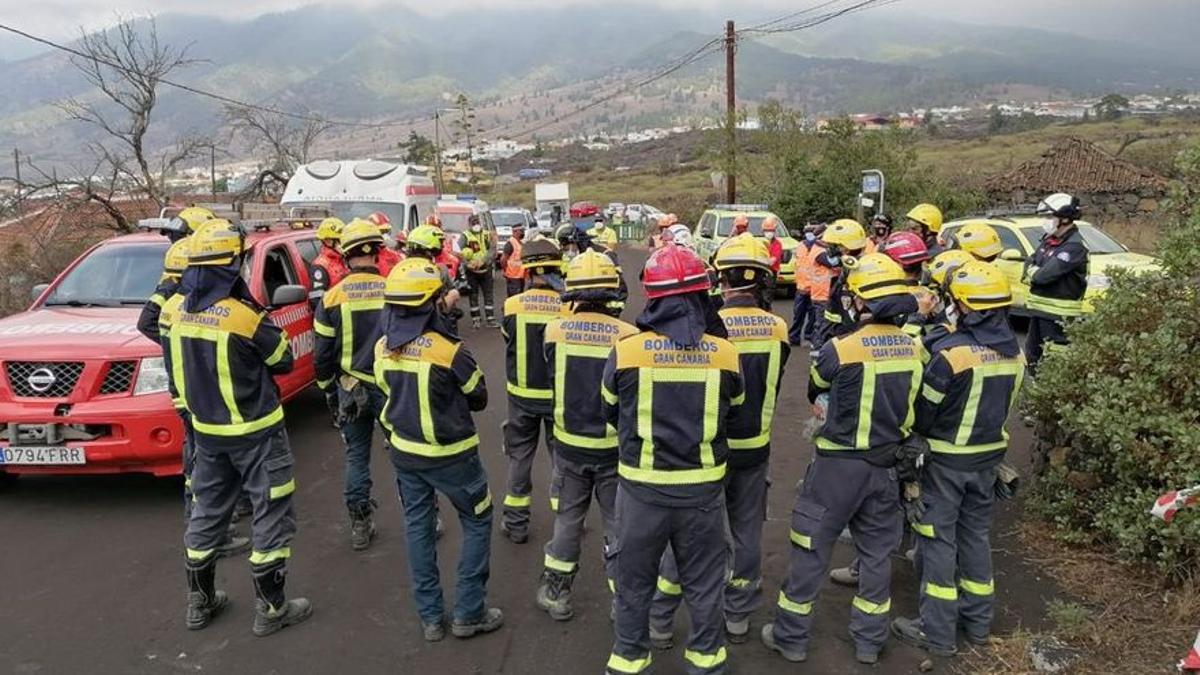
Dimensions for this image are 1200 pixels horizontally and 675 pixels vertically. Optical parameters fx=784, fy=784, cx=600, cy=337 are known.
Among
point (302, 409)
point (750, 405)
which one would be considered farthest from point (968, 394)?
point (302, 409)

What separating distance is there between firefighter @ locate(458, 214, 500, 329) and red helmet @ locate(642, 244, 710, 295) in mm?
9759

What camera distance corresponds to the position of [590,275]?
13.2ft

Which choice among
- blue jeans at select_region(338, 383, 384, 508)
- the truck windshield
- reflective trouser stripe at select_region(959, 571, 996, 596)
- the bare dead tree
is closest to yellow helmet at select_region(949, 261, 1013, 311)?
reflective trouser stripe at select_region(959, 571, 996, 596)

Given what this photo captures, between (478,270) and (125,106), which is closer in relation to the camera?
(478,270)

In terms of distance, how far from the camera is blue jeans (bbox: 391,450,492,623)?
3.93 meters

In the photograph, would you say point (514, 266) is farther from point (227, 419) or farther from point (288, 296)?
point (227, 419)

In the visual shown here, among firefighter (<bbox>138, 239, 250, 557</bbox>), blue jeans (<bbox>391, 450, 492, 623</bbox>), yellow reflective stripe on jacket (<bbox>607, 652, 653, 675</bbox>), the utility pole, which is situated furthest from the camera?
the utility pole

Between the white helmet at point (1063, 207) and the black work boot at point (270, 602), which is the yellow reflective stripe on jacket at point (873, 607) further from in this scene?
the white helmet at point (1063, 207)

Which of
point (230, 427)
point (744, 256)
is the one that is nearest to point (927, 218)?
point (744, 256)

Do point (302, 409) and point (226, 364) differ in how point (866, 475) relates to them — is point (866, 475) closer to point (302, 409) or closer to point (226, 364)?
point (226, 364)

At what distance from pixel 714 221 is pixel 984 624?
14.7m

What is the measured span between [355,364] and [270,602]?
5.27 ft

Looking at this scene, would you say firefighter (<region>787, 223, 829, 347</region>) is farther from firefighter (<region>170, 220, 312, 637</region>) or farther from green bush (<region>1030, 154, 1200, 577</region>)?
firefighter (<region>170, 220, 312, 637</region>)

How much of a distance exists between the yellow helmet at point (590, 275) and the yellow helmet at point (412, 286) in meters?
0.69
